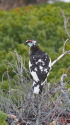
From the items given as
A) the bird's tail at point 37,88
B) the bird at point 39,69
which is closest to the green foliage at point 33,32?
the bird at point 39,69

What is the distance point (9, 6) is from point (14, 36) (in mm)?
14597

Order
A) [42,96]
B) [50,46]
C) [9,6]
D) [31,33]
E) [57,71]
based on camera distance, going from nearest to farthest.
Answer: [42,96], [57,71], [50,46], [31,33], [9,6]

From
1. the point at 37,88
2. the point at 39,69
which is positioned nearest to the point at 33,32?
the point at 39,69

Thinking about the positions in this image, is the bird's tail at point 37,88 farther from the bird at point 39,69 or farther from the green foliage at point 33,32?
the green foliage at point 33,32

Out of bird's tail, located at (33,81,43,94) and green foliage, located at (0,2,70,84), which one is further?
green foliage, located at (0,2,70,84)

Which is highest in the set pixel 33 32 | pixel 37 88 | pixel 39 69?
pixel 33 32

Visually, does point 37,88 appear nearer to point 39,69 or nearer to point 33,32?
point 39,69

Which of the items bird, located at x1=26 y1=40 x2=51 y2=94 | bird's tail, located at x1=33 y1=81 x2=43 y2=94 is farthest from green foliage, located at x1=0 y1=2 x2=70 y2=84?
bird's tail, located at x1=33 y1=81 x2=43 y2=94

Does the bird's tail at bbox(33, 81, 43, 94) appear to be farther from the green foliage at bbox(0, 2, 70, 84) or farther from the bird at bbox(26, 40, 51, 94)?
the green foliage at bbox(0, 2, 70, 84)

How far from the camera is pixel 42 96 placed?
5.86 metres

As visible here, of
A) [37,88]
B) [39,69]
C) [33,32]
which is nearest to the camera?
Answer: [37,88]

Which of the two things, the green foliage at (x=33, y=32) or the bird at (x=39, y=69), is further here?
the green foliage at (x=33, y=32)

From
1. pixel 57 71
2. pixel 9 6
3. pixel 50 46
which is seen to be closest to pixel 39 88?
pixel 57 71

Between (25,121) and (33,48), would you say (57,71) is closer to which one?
(33,48)
